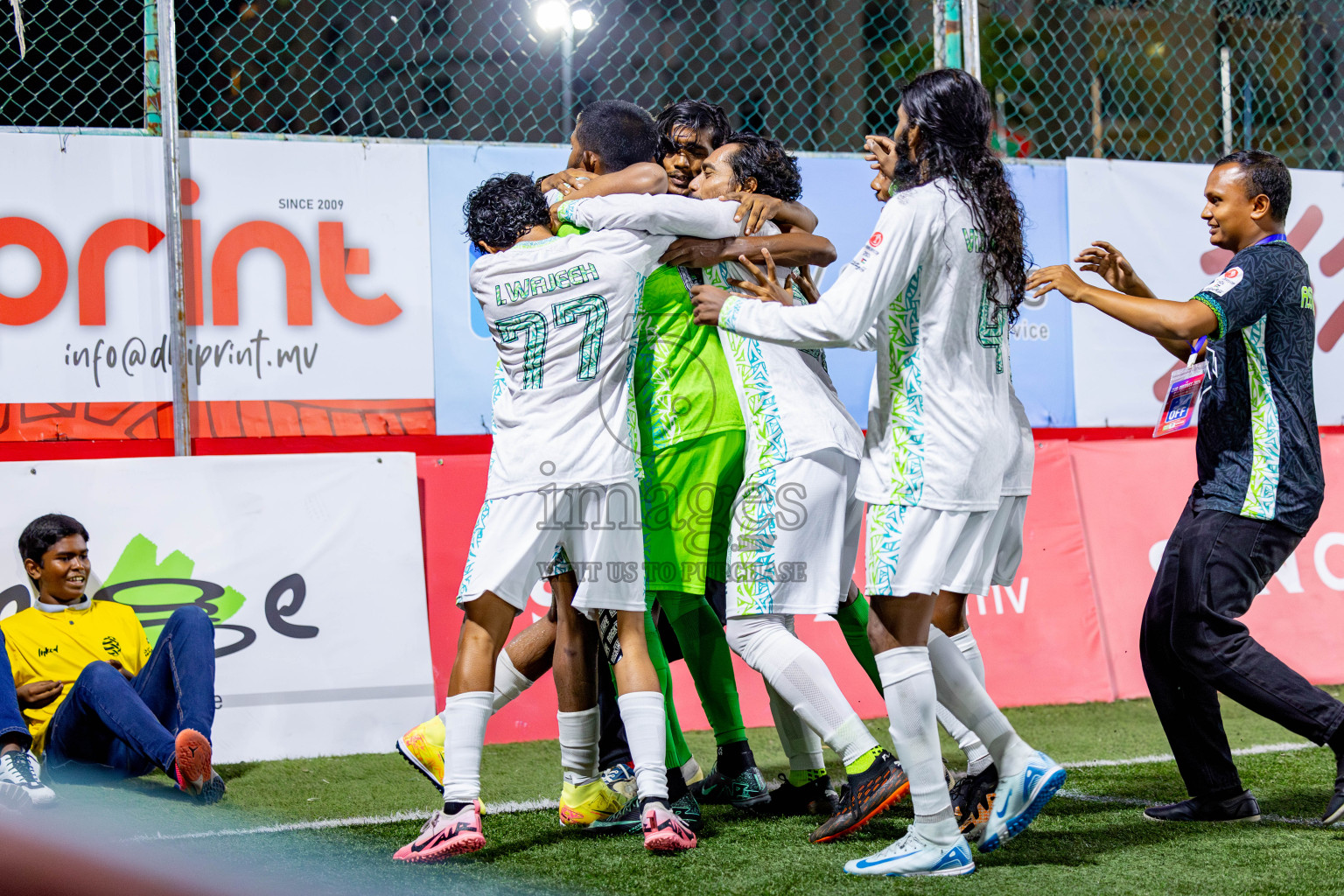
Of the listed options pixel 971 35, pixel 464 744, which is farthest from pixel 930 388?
pixel 971 35

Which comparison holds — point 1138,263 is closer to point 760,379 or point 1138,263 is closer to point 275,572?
point 760,379

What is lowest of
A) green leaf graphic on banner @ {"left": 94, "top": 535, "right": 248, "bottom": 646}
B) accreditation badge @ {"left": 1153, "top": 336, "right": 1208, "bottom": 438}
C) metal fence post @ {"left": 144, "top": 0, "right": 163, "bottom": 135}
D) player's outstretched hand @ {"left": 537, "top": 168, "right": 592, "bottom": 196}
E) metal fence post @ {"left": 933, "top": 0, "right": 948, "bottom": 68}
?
green leaf graphic on banner @ {"left": 94, "top": 535, "right": 248, "bottom": 646}

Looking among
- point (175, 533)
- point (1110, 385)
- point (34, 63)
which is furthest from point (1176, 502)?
point (34, 63)

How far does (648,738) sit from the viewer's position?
3254mm

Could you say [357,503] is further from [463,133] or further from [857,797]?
[857,797]

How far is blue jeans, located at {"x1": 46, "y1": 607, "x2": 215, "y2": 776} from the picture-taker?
4.00m

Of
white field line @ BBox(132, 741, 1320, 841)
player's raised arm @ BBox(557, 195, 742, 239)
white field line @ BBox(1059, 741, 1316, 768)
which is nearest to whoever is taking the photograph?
player's raised arm @ BBox(557, 195, 742, 239)

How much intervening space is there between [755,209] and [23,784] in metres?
2.74

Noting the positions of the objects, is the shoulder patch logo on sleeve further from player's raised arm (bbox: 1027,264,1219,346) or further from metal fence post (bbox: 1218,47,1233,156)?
metal fence post (bbox: 1218,47,1233,156)

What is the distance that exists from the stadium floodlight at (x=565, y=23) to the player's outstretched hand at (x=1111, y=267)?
3.75 meters

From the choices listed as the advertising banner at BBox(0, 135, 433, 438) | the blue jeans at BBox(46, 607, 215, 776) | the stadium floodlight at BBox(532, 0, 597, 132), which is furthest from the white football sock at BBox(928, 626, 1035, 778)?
the stadium floodlight at BBox(532, 0, 597, 132)

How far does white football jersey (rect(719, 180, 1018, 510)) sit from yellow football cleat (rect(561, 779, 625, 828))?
4.02 ft

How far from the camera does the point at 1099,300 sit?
10.4 ft

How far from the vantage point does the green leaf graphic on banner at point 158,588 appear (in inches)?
193
